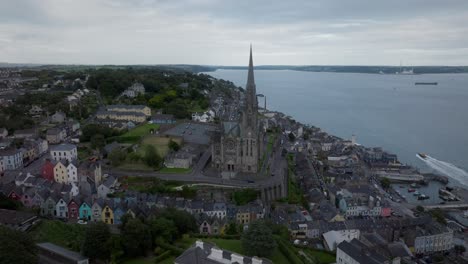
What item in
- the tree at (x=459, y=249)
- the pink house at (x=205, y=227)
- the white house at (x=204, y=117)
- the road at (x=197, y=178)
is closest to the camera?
the pink house at (x=205, y=227)

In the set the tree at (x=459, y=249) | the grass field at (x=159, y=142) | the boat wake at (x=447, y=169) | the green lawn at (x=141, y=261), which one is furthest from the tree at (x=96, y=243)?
the boat wake at (x=447, y=169)

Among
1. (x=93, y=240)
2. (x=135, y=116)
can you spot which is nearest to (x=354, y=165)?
(x=135, y=116)

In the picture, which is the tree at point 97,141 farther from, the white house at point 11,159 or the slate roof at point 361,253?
the slate roof at point 361,253

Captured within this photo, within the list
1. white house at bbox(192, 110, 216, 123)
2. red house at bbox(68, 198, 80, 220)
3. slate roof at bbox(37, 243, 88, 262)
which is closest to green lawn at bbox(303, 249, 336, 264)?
slate roof at bbox(37, 243, 88, 262)

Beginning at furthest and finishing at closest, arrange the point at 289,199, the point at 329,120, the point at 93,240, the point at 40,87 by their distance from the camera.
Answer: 1. the point at 329,120
2. the point at 40,87
3. the point at 289,199
4. the point at 93,240

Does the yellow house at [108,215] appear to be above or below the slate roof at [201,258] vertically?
below

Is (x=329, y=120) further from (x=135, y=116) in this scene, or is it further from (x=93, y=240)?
(x=93, y=240)

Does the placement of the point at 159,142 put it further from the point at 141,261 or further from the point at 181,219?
the point at 141,261
